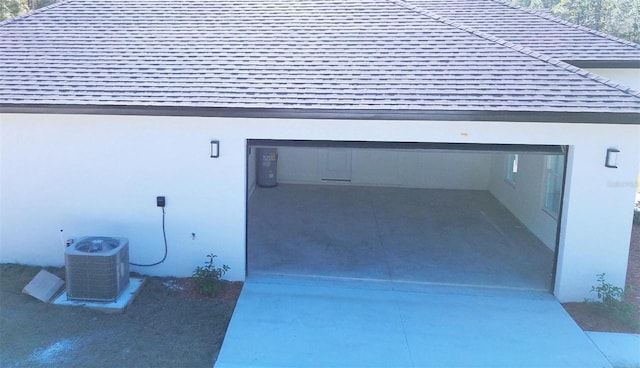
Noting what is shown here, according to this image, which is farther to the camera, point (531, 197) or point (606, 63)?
point (531, 197)

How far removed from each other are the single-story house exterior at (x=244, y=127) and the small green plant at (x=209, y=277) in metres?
0.16

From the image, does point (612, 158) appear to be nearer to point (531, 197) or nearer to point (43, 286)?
point (531, 197)

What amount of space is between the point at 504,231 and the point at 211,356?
7.35 m

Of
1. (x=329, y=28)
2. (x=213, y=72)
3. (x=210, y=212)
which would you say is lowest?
(x=210, y=212)

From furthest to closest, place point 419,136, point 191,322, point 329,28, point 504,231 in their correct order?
point 504,231
point 329,28
point 419,136
point 191,322

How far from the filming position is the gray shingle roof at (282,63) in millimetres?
7254

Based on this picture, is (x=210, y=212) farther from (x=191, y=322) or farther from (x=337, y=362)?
(x=337, y=362)

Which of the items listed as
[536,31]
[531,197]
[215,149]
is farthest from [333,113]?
[536,31]

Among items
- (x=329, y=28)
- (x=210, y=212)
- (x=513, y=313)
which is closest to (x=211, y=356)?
(x=210, y=212)

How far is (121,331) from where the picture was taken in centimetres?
610

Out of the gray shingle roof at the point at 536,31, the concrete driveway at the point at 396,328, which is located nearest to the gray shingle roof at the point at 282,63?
the gray shingle roof at the point at 536,31

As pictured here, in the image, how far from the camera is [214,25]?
10.1 m

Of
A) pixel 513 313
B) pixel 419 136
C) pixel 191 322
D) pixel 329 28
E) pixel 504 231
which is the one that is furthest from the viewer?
pixel 504 231

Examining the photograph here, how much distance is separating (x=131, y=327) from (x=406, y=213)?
24.6ft
